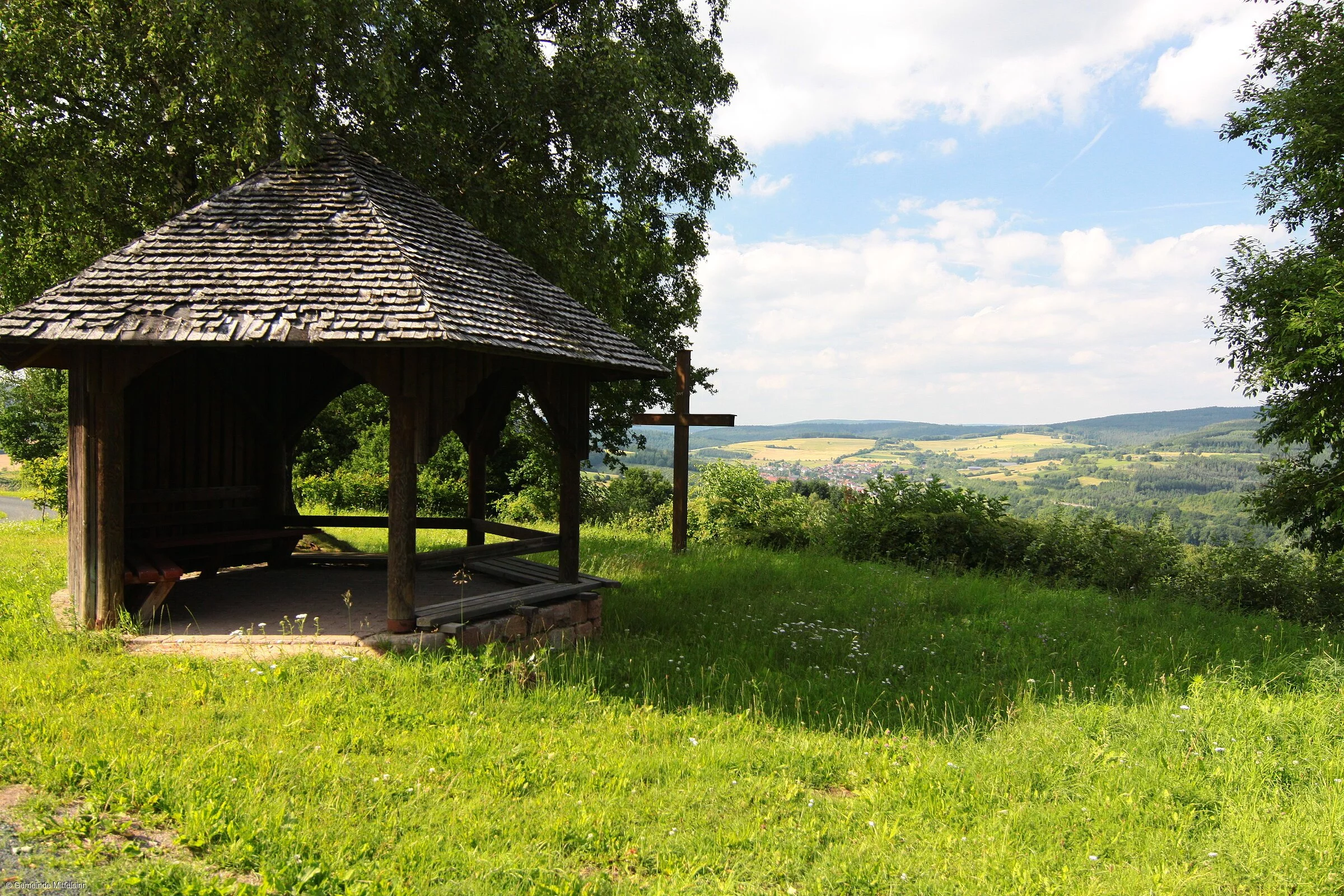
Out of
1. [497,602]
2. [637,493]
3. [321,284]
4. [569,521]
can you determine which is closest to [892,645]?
[569,521]

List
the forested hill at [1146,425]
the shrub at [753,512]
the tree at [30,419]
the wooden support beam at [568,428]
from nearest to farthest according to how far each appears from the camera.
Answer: the wooden support beam at [568,428], the shrub at [753,512], the tree at [30,419], the forested hill at [1146,425]

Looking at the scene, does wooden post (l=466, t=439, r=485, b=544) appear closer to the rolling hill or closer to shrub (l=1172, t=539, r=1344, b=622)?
shrub (l=1172, t=539, r=1344, b=622)

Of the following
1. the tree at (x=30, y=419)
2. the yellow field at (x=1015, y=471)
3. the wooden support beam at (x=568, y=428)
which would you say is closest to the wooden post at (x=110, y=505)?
the wooden support beam at (x=568, y=428)

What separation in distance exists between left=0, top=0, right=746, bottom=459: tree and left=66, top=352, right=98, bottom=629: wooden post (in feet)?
Result: 12.2

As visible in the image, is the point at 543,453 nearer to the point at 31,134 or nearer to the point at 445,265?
the point at 31,134

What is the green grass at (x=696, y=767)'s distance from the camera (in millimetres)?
3719

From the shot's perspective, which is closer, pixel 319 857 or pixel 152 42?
pixel 319 857

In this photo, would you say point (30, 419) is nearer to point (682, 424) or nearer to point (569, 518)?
point (682, 424)

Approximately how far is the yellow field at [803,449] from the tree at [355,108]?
240ft

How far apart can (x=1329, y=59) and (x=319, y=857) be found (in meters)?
19.0

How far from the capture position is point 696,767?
478 centimetres

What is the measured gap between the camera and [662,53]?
38.5 feet

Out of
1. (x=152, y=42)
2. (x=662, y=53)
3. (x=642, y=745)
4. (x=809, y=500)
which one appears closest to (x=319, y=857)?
(x=642, y=745)

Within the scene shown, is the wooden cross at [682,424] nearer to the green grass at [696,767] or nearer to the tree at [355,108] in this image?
the tree at [355,108]
